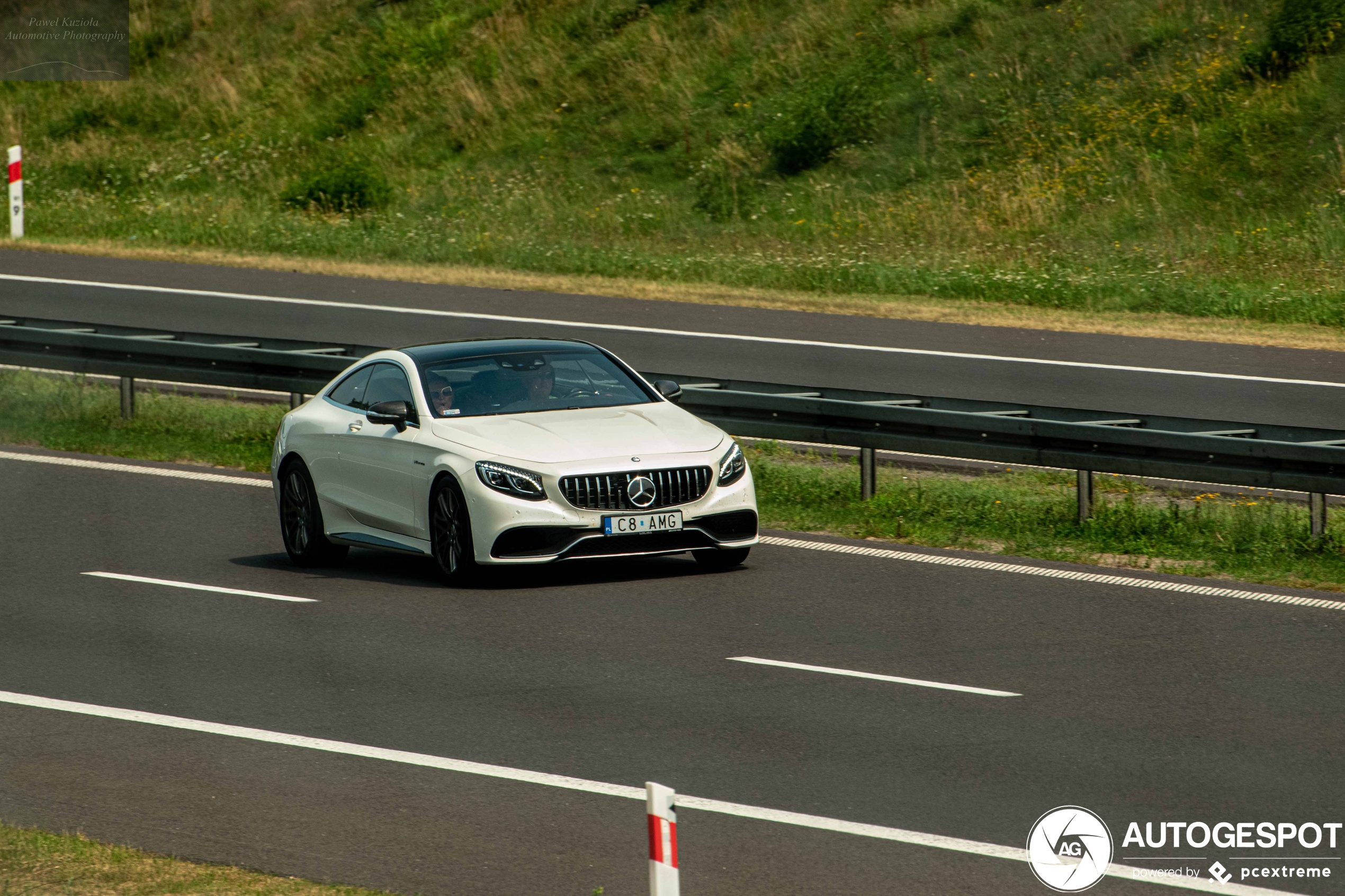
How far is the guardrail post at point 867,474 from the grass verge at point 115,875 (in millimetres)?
8395

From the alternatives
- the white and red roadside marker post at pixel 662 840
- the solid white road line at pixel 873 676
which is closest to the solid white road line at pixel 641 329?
the solid white road line at pixel 873 676

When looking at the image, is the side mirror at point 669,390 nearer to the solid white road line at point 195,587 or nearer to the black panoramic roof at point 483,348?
the black panoramic roof at point 483,348

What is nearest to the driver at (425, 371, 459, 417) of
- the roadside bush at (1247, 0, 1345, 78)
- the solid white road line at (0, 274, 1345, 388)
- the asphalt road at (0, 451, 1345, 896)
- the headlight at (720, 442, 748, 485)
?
the asphalt road at (0, 451, 1345, 896)

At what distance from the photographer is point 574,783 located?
745cm

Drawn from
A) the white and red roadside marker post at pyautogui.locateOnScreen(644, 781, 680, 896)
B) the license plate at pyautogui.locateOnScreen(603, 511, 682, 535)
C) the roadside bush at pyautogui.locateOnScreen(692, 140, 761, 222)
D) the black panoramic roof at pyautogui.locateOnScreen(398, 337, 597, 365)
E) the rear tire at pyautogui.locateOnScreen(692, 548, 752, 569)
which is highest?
the roadside bush at pyautogui.locateOnScreen(692, 140, 761, 222)

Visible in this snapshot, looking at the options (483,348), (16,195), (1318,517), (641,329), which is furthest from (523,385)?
(16,195)

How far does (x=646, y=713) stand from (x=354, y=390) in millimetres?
5088

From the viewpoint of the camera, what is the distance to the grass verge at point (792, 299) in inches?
891

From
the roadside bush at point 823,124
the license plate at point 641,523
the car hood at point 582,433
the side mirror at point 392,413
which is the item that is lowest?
the license plate at point 641,523

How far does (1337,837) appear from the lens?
6570 mm

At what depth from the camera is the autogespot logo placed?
621 cm

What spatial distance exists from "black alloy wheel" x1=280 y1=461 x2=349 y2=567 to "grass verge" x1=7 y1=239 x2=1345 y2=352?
12316mm

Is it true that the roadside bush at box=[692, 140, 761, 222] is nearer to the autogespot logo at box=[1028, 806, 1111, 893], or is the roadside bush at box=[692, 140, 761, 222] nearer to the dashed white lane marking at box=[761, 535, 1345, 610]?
the dashed white lane marking at box=[761, 535, 1345, 610]

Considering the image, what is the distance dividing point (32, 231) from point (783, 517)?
2299 cm
